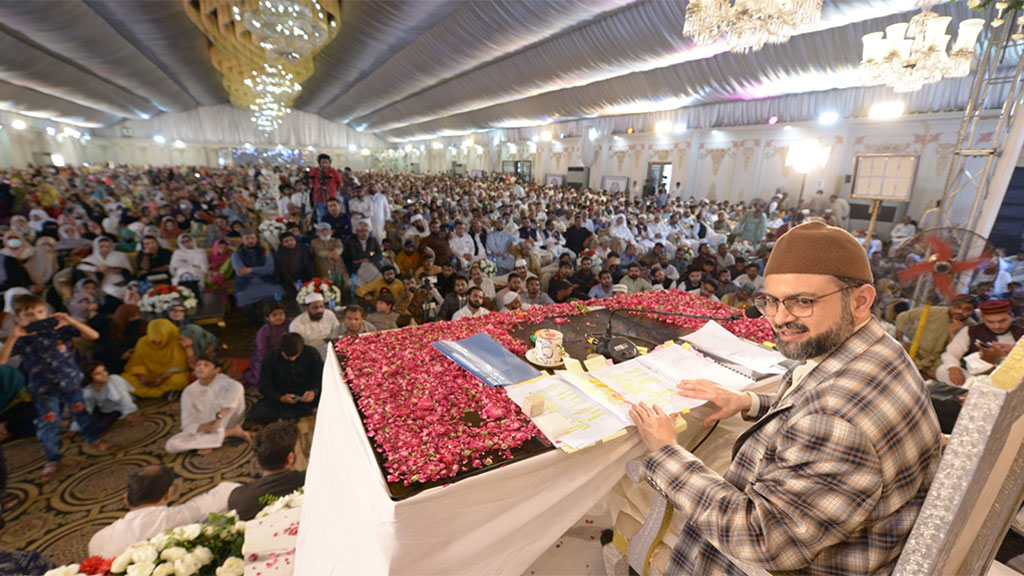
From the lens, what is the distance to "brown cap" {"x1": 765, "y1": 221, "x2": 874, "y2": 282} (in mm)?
1229

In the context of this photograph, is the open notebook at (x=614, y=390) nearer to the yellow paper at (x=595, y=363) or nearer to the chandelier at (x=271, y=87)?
the yellow paper at (x=595, y=363)

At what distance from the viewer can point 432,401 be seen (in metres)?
1.63

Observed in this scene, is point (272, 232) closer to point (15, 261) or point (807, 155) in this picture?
point (15, 261)

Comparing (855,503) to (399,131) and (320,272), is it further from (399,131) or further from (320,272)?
(399,131)

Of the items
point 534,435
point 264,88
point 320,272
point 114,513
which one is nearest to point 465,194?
point 264,88

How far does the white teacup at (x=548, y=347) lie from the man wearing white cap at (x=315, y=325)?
3.41 meters

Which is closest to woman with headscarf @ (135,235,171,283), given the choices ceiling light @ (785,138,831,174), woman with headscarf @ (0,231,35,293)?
woman with headscarf @ (0,231,35,293)

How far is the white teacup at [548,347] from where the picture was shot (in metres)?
1.94

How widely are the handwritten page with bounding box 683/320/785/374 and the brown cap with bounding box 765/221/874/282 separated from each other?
0.81m

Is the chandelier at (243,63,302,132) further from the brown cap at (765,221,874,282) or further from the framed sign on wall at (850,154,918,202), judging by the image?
the brown cap at (765,221,874,282)

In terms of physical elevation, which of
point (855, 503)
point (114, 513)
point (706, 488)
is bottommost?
point (114, 513)

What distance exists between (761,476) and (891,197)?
3481mm

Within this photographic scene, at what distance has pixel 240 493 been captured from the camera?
2.51 metres

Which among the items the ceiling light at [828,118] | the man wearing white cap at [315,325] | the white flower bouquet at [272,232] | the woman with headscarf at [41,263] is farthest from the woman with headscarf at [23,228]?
the ceiling light at [828,118]
